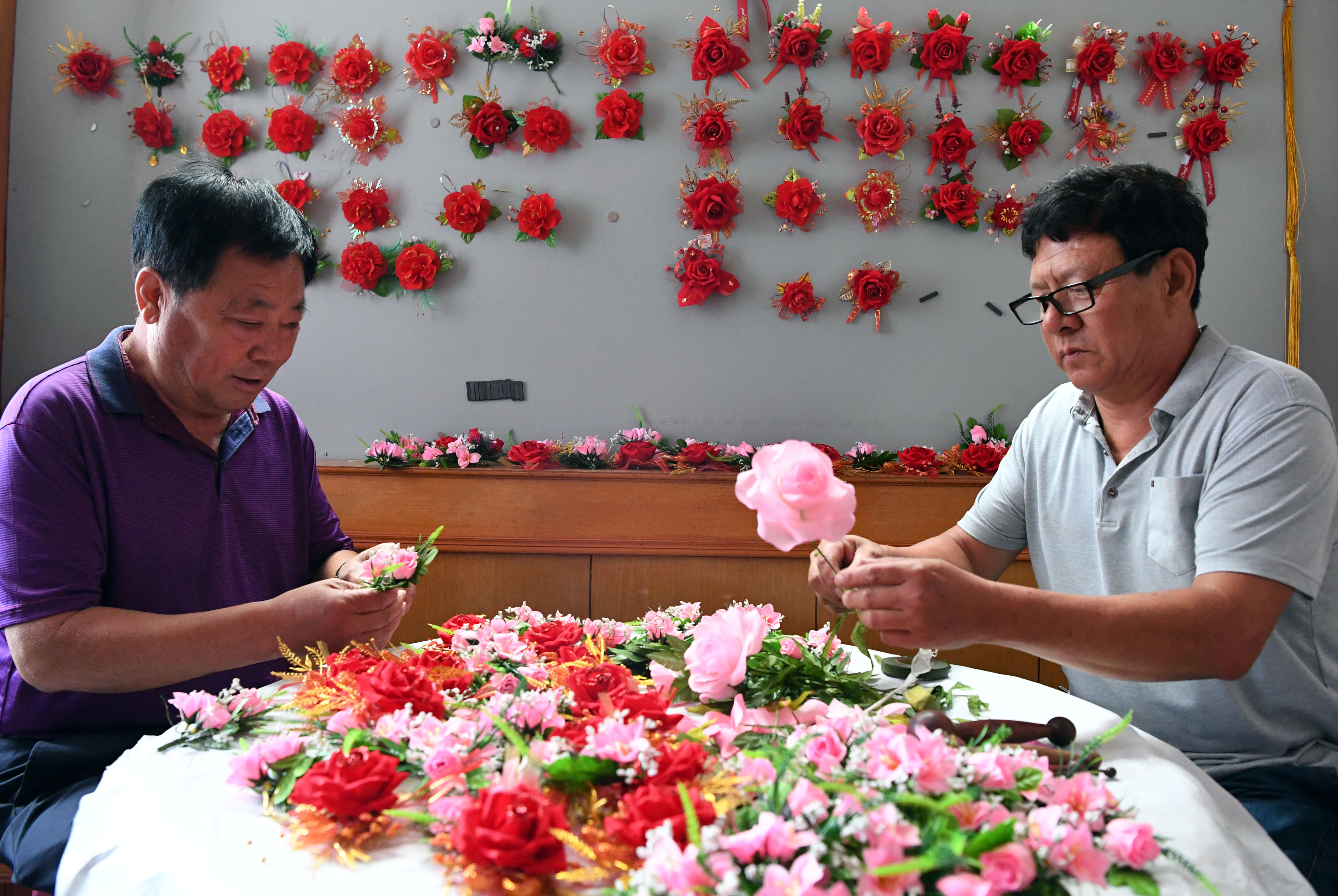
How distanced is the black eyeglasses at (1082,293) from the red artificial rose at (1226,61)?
2515 millimetres

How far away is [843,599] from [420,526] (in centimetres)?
230

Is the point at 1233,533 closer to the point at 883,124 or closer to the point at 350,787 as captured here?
the point at 350,787

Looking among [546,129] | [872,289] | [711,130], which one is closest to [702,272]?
[711,130]

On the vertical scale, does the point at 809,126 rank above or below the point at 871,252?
above

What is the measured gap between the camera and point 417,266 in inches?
135

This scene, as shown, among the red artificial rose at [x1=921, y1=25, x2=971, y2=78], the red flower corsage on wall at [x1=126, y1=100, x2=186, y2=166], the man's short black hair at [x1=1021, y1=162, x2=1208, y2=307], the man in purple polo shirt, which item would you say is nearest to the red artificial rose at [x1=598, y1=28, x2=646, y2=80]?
the red artificial rose at [x1=921, y1=25, x2=971, y2=78]

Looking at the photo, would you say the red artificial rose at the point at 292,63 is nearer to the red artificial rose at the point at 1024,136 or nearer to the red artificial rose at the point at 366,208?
the red artificial rose at the point at 366,208

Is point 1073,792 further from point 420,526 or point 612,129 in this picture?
point 612,129

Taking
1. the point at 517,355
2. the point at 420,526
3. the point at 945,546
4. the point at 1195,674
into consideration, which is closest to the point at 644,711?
the point at 1195,674

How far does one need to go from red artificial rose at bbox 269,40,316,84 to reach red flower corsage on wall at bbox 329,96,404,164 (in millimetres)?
196

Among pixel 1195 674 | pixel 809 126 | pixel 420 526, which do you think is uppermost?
pixel 809 126

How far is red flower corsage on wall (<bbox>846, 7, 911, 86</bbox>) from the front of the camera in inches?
130

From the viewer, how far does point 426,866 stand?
811 mm

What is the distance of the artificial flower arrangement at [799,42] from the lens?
10.8 ft
